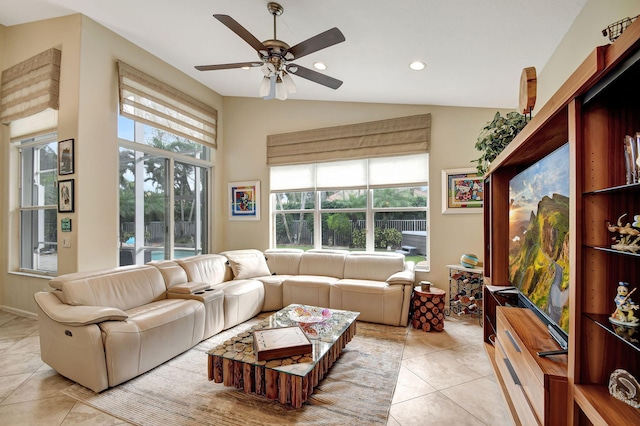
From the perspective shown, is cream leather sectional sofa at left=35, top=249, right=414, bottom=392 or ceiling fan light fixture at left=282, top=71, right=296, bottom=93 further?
ceiling fan light fixture at left=282, top=71, right=296, bottom=93

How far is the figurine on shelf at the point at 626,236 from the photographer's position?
36.9 inches

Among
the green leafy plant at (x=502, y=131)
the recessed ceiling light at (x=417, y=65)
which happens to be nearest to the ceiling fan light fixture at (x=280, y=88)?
the recessed ceiling light at (x=417, y=65)

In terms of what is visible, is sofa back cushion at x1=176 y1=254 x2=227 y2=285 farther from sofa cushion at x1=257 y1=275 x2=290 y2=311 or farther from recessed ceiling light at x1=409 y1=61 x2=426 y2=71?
recessed ceiling light at x1=409 y1=61 x2=426 y2=71

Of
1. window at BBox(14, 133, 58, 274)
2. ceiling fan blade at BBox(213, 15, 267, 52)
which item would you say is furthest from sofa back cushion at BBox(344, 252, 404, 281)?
window at BBox(14, 133, 58, 274)

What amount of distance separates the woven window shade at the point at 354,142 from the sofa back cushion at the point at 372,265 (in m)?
1.47

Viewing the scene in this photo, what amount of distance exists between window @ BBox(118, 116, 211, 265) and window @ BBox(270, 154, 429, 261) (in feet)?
4.13

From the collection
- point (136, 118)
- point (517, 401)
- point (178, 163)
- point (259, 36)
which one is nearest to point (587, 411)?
point (517, 401)

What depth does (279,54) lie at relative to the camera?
2.28 meters

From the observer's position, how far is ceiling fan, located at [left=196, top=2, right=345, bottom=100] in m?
1.98

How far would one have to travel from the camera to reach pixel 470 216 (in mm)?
3830

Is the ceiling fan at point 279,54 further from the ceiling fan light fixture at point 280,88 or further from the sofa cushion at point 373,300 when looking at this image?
the sofa cushion at point 373,300

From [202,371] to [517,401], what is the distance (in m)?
2.22

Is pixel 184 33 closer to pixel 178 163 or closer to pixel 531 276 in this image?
pixel 178 163

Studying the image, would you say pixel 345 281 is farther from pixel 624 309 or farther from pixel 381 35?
pixel 624 309
